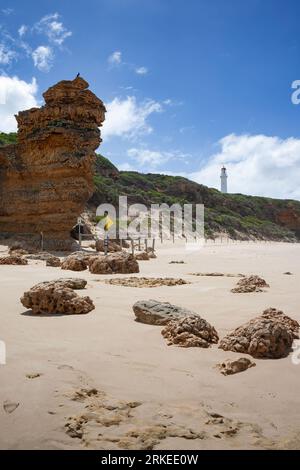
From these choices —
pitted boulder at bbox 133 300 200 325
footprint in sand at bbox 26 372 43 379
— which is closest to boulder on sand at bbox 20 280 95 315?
pitted boulder at bbox 133 300 200 325

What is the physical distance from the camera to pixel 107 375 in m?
2.80

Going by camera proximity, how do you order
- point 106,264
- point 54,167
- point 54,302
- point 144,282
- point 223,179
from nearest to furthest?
point 54,302
point 144,282
point 106,264
point 54,167
point 223,179

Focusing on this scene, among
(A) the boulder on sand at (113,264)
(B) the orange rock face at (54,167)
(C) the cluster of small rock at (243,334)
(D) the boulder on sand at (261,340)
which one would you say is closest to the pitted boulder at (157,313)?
(C) the cluster of small rock at (243,334)

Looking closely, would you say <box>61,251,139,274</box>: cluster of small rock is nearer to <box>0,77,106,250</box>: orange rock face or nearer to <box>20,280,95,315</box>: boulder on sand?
<box>20,280,95,315</box>: boulder on sand

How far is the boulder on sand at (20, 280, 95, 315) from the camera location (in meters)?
4.70

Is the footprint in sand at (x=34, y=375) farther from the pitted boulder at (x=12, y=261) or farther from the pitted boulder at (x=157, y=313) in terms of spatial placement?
the pitted boulder at (x=12, y=261)

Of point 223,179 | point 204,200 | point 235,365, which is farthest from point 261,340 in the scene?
point 223,179

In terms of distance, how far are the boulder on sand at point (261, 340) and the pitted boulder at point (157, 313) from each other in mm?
665

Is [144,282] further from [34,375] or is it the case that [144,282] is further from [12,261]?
[12,261]

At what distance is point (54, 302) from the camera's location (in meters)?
4.72

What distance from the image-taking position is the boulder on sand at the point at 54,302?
4.70 m

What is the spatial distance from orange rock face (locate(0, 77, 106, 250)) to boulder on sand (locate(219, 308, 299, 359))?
16762mm

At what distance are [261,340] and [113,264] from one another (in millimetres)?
6702
